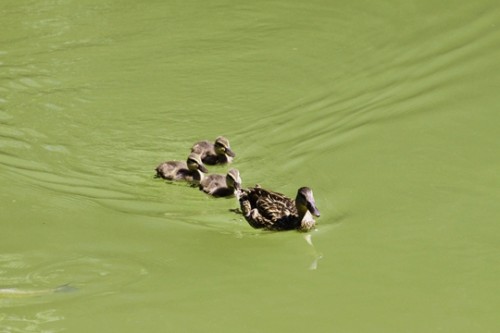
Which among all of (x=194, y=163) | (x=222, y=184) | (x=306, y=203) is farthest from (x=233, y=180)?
(x=306, y=203)

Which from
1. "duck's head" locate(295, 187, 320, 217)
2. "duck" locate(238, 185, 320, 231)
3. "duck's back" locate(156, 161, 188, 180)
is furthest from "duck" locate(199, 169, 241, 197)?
"duck's head" locate(295, 187, 320, 217)

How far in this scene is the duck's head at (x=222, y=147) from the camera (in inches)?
266

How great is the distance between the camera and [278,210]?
18.7 feet

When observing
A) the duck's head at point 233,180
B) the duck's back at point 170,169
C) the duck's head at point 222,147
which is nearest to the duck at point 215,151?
the duck's head at point 222,147

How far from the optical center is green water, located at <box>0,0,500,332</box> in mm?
4613

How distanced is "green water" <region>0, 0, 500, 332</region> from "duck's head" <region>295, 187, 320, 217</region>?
13cm

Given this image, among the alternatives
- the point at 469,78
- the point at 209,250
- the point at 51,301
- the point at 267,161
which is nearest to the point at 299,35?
the point at 469,78

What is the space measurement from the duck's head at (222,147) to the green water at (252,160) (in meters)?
0.18

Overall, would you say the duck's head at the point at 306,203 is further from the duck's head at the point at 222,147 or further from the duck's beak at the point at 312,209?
the duck's head at the point at 222,147

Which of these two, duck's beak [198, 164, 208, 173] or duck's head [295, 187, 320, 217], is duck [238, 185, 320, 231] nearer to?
duck's head [295, 187, 320, 217]

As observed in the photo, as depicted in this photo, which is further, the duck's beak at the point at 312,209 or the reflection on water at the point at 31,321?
the duck's beak at the point at 312,209

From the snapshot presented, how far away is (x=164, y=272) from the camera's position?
16.3 feet

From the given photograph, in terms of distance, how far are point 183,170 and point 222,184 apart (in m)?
0.30

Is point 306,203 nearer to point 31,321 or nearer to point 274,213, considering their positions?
point 274,213
